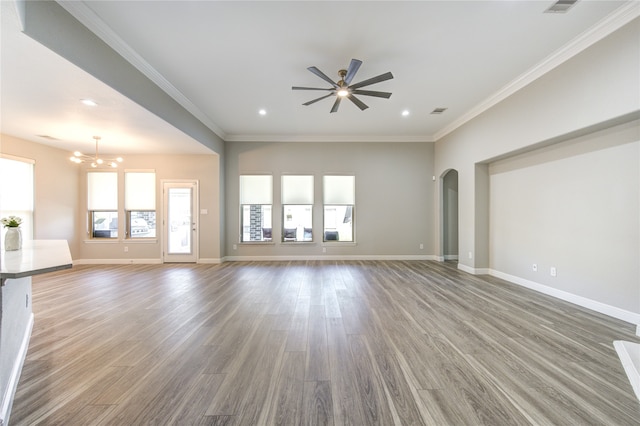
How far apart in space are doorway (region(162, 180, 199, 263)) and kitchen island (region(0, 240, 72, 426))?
443 centimetres

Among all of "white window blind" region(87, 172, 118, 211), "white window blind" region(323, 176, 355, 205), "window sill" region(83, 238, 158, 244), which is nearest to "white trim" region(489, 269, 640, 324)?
"white window blind" region(323, 176, 355, 205)

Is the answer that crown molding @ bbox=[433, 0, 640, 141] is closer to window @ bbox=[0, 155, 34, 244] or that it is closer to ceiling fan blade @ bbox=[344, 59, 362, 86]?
ceiling fan blade @ bbox=[344, 59, 362, 86]

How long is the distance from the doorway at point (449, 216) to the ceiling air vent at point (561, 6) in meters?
4.70

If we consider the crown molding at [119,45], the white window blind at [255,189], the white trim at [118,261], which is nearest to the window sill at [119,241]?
the white trim at [118,261]

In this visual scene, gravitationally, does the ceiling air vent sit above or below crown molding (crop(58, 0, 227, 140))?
above

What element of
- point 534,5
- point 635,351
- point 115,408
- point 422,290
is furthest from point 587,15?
point 115,408

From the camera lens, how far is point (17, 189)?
540 cm

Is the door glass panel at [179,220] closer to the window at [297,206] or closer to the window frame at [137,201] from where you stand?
the window frame at [137,201]

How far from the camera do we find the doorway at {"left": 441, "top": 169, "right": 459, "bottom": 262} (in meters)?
7.25

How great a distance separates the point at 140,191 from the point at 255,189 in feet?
9.92

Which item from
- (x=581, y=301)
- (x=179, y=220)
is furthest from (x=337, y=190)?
(x=581, y=301)

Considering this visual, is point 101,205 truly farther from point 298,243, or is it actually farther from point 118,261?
point 298,243

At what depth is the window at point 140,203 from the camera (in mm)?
6875

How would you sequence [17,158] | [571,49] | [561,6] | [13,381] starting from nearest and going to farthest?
1. [13,381]
2. [561,6]
3. [571,49]
4. [17,158]
